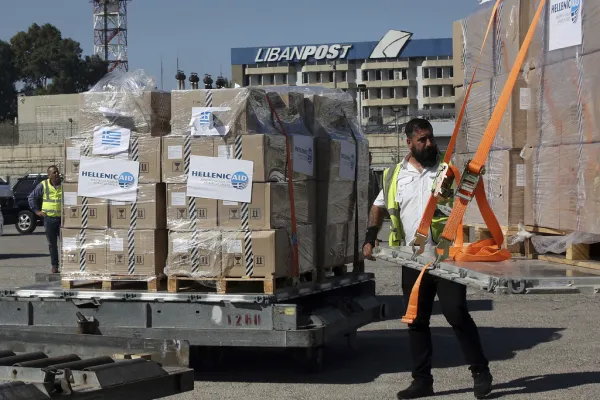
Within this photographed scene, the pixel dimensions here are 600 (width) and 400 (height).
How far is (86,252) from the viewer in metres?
8.60

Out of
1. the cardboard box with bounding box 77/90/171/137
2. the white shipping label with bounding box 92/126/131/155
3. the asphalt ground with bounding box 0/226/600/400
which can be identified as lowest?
the asphalt ground with bounding box 0/226/600/400

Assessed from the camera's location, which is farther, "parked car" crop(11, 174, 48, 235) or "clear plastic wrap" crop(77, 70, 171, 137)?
"parked car" crop(11, 174, 48, 235)

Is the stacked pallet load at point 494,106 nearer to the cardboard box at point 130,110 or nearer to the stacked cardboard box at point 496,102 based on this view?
the stacked cardboard box at point 496,102

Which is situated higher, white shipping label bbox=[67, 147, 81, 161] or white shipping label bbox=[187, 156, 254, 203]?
white shipping label bbox=[67, 147, 81, 161]

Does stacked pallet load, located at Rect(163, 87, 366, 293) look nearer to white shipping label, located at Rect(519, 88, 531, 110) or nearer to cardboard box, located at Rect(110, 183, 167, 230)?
cardboard box, located at Rect(110, 183, 167, 230)

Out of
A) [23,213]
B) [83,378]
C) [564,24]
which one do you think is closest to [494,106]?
[564,24]

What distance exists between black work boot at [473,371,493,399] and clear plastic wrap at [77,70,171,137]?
10.8 feet

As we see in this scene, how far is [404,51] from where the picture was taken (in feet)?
359

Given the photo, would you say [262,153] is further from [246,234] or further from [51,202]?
[51,202]

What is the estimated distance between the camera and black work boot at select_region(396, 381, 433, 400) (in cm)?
761

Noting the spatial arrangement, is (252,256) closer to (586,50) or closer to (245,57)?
(586,50)

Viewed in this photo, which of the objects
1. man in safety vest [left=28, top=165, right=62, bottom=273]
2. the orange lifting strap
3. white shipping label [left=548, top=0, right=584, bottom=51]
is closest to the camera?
the orange lifting strap

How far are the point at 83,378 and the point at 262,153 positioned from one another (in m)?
4.88

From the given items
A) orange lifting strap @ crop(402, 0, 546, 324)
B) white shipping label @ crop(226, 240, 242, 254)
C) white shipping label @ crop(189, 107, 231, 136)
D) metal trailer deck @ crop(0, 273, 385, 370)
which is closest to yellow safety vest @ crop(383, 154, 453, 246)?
orange lifting strap @ crop(402, 0, 546, 324)
